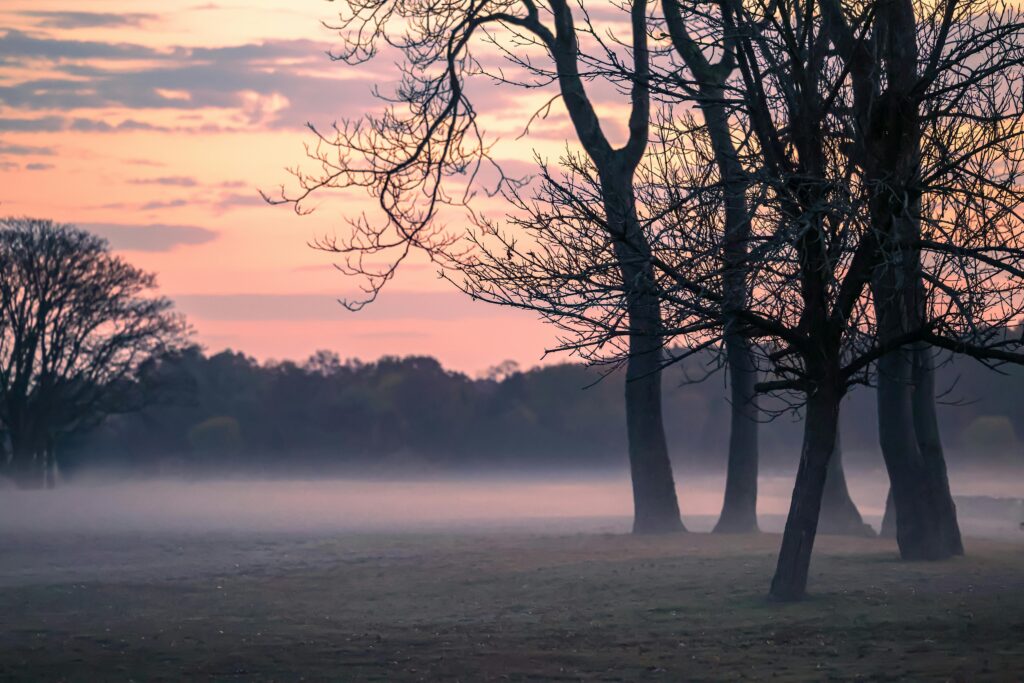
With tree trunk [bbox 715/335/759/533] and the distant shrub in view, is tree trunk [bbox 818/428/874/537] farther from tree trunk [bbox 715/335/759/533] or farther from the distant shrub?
the distant shrub

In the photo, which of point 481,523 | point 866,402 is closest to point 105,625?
point 481,523

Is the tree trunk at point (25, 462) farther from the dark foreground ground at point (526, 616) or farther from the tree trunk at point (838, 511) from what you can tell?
the tree trunk at point (838, 511)

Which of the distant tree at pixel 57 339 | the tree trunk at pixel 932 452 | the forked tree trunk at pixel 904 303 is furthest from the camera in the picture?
the distant tree at pixel 57 339

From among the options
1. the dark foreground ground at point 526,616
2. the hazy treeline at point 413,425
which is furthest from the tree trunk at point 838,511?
the hazy treeline at point 413,425

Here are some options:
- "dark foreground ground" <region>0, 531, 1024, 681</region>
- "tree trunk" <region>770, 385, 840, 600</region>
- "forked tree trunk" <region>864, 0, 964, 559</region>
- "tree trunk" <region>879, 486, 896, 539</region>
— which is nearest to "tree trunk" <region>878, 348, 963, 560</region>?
"forked tree trunk" <region>864, 0, 964, 559</region>

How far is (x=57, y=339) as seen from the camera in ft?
162

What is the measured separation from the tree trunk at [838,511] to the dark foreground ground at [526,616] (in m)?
2.32

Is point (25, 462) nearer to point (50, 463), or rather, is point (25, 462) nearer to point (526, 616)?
point (50, 463)

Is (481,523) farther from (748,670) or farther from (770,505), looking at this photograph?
(748,670)

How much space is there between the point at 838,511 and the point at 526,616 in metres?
11.9

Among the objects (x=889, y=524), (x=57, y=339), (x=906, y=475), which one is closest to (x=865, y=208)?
(x=906, y=475)

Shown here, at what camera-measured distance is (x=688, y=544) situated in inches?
895

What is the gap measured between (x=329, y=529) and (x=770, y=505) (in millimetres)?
20832

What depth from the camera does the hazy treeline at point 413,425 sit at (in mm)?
61438
